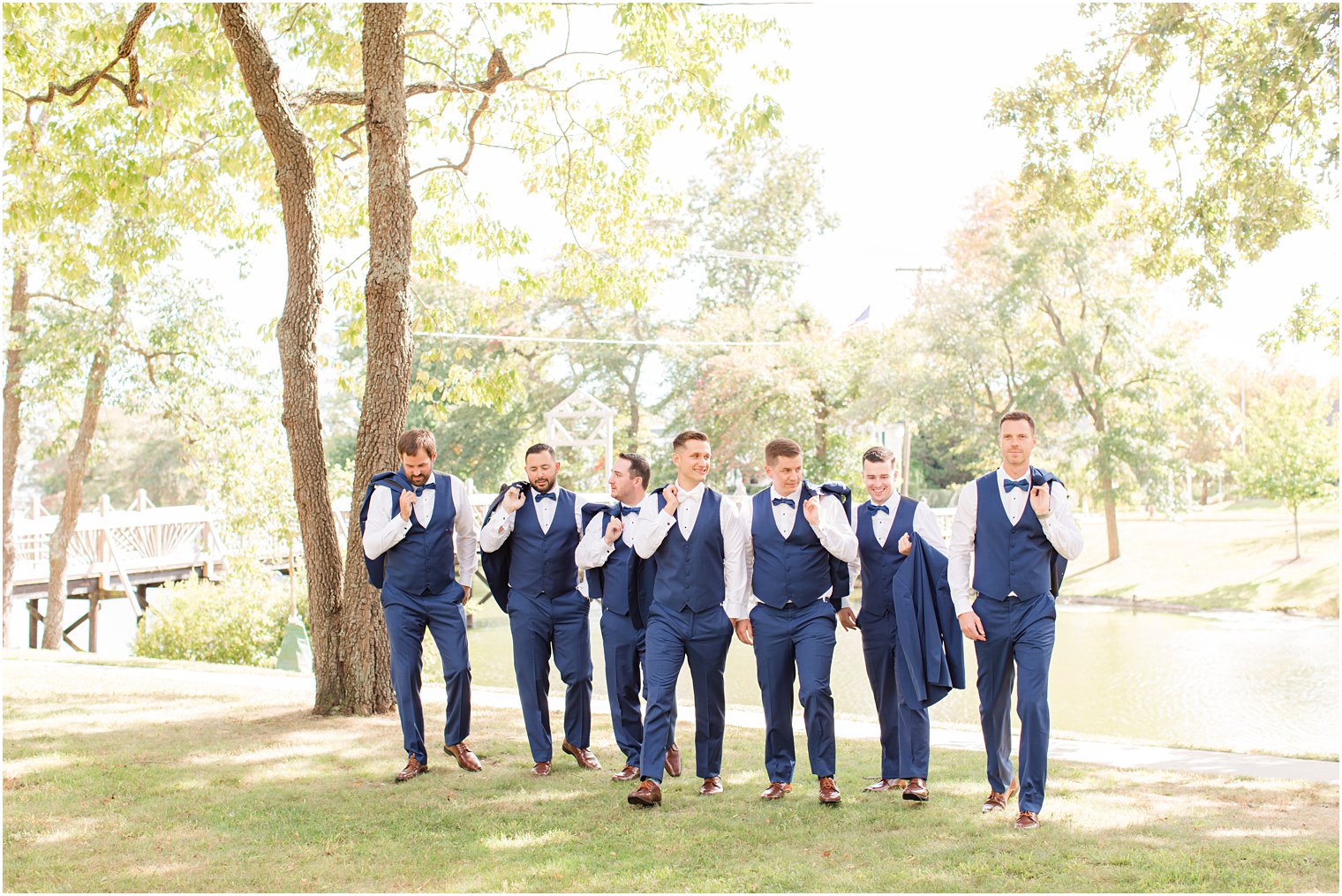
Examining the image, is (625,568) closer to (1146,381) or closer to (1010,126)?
(1010,126)

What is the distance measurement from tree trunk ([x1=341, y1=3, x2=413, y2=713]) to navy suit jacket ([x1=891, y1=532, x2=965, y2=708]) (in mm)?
4083

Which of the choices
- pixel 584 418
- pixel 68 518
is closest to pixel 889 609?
pixel 68 518

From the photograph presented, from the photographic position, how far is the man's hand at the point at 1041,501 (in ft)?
18.0

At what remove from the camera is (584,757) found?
269 inches

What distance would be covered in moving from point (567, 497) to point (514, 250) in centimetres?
643

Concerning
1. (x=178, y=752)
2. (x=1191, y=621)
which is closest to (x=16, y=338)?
(x=178, y=752)

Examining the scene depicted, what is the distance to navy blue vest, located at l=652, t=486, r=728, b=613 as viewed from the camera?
19.6 feet

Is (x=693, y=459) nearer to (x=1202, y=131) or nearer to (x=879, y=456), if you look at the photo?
(x=879, y=456)

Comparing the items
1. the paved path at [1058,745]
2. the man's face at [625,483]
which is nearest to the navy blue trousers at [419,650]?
the man's face at [625,483]

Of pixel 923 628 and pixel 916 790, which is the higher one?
pixel 923 628

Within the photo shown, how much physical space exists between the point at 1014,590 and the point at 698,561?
1.54 m

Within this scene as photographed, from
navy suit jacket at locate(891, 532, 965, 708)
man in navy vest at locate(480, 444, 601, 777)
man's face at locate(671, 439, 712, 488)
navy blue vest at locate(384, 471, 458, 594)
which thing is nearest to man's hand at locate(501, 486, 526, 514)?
man in navy vest at locate(480, 444, 601, 777)

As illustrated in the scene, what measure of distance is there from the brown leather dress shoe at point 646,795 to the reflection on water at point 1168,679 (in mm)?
5522

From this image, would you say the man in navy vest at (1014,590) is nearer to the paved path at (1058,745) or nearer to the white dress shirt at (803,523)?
the white dress shirt at (803,523)
